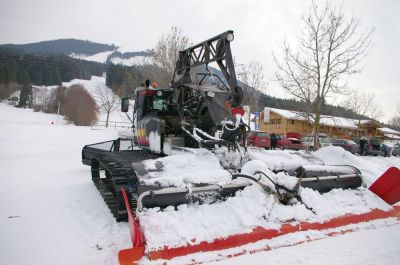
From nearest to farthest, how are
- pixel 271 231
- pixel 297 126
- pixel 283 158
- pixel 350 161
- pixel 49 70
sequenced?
1. pixel 271 231
2. pixel 283 158
3. pixel 350 161
4. pixel 297 126
5. pixel 49 70

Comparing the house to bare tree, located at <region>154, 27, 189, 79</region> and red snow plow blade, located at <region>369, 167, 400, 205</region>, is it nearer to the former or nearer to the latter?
bare tree, located at <region>154, 27, 189, 79</region>

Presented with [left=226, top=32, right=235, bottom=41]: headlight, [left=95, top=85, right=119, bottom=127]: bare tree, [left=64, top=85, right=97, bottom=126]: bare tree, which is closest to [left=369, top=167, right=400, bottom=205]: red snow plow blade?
[left=226, top=32, right=235, bottom=41]: headlight

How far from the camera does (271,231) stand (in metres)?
3.61

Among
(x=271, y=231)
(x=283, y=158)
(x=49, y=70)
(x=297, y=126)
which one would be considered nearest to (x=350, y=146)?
(x=297, y=126)

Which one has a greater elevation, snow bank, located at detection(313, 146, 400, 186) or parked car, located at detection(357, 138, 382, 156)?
snow bank, located at detection(313, 146, 400, 186)

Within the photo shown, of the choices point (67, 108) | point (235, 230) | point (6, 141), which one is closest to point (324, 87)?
point (235, 230)

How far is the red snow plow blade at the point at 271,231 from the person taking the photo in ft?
9.95

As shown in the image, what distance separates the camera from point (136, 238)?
10.3 ft

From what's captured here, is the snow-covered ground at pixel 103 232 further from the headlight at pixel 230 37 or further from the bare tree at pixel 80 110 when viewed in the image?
the bare tree at pixel 80 110

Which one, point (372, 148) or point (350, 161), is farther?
point (372, 148)

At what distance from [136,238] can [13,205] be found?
3.91 metres

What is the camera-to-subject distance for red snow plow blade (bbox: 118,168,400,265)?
3033mm

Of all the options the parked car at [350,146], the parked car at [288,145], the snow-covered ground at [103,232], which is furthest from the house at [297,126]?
the snow-covered ground at [103,232]

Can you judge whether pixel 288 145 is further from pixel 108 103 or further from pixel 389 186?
pixel 108 103
